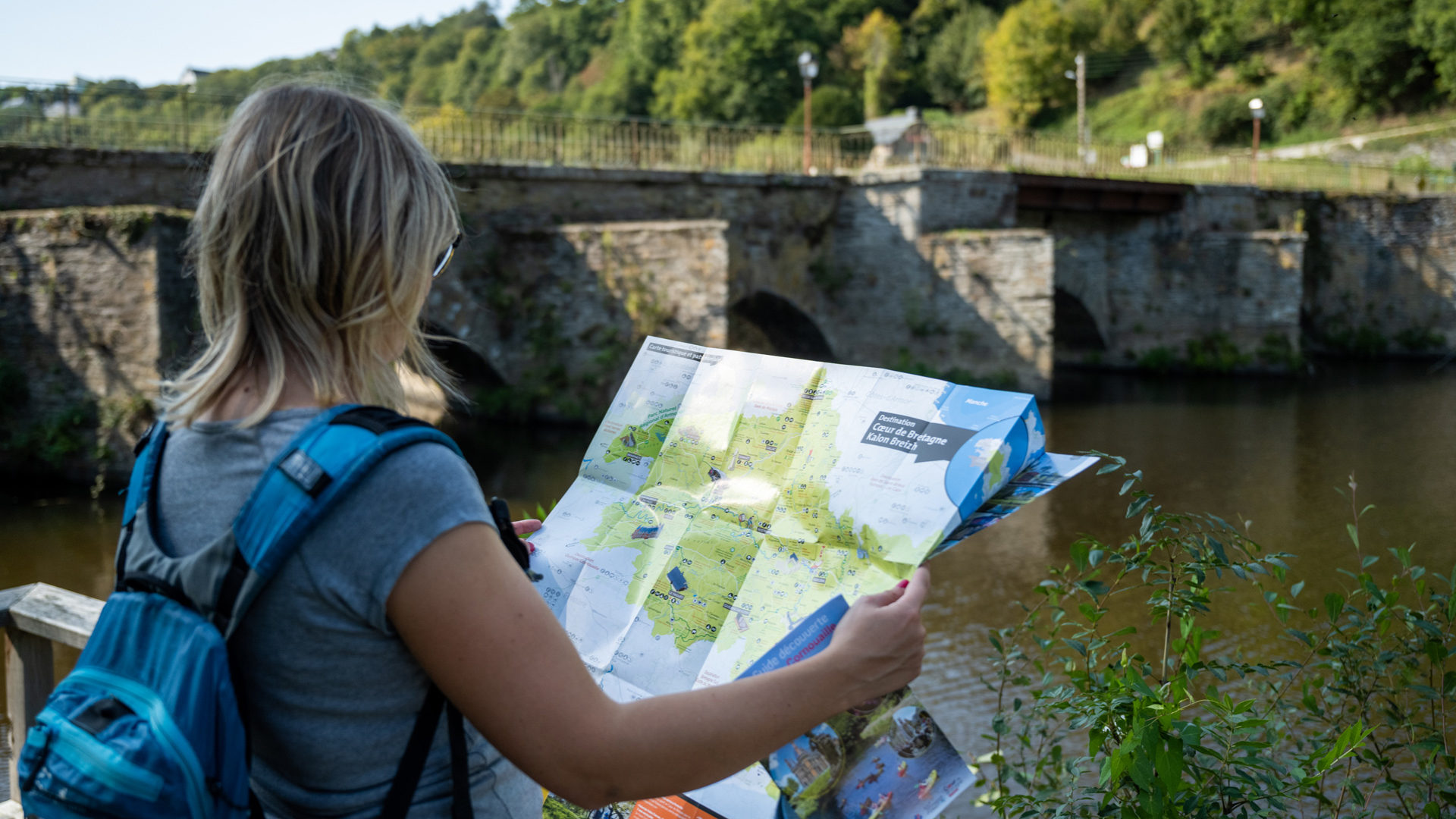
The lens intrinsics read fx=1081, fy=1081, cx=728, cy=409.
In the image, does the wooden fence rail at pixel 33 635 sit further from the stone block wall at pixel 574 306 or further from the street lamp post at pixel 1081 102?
the street lamp post at pixel 1081 102

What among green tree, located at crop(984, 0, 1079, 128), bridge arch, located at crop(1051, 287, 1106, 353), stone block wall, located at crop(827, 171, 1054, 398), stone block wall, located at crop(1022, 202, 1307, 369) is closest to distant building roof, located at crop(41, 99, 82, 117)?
stone block wall, located at crop(827, 171, 1054, 398)

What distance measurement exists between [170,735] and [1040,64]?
4487 centimetres

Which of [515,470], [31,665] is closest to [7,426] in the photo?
[515,470]

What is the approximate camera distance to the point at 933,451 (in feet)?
4.22

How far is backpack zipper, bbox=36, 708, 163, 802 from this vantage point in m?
0.95

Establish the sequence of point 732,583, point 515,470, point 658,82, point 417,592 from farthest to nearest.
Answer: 1. point 658,82
2. point 515,470
3. point 732,583
4. point 417,592

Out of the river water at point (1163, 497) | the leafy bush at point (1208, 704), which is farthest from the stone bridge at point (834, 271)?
the leafy bush at point (1208, 704)

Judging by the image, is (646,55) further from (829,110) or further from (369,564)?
(369,564)

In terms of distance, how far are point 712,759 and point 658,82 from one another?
5218cm

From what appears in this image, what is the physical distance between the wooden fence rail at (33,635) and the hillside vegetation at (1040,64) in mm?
31608

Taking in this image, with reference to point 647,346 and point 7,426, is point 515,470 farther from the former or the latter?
point 647,346

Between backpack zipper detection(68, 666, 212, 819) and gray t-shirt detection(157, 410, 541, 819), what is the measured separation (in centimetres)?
7

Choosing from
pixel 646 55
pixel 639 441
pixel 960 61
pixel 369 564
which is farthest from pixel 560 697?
pixel 646 55

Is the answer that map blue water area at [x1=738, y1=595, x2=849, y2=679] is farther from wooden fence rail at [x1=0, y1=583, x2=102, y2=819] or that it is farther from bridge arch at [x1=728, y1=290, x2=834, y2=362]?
bridge arch at [x1=728, y1=290, x2=834, y2=362]
